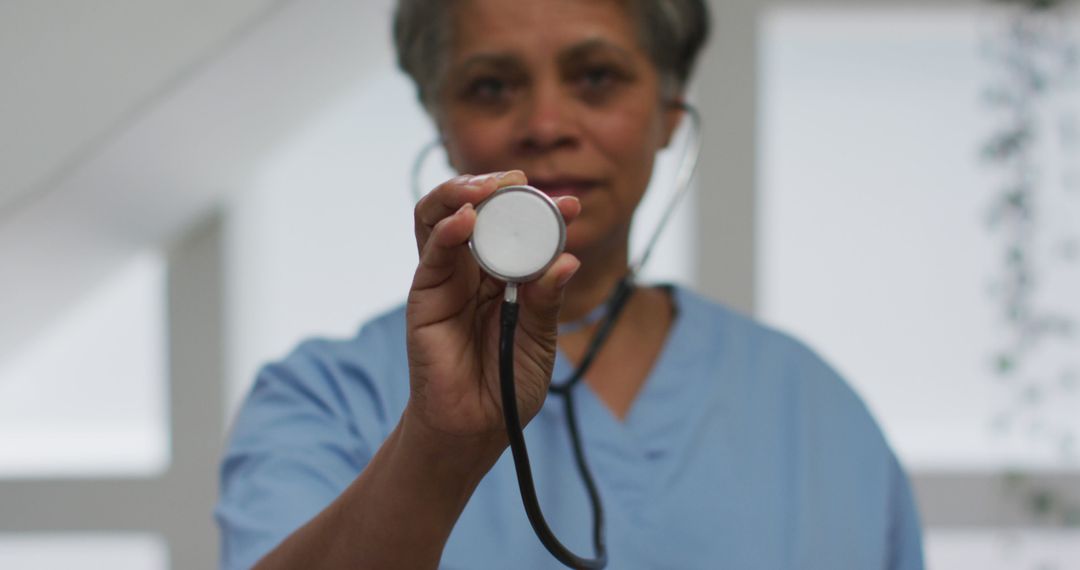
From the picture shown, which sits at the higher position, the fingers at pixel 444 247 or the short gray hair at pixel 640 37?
the short gray hair at pixel 640 37

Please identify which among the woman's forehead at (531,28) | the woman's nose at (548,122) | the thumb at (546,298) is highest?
the woman's forehead at (531,28)

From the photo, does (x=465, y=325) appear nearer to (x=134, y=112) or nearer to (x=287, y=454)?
(x=287, y=454)

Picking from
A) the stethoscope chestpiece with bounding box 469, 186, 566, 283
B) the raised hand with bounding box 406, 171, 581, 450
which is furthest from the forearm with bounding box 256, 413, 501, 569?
the stethoscope chestpiece with bounding box 469, 186, 566, 283

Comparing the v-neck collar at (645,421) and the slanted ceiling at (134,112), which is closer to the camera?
the v-neck collar at (645,421)

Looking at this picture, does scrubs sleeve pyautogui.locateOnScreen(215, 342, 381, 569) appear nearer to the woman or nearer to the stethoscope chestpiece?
the woman

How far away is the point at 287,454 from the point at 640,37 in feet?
1.60

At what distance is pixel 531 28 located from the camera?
0.76m

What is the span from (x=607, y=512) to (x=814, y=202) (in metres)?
1.57

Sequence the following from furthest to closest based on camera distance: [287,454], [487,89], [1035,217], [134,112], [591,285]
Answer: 1. [1035,217]
2. [134,112]
3. [591,285]
4. [487,89]
5. [287,454]

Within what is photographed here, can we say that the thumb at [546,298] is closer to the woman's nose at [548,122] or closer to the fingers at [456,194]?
the fingers at [456,194]

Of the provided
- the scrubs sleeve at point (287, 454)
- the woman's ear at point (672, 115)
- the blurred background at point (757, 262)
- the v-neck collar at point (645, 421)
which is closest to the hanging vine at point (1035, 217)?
the blurred background at point (757, 262)

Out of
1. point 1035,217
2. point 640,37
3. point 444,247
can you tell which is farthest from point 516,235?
point 1035,217

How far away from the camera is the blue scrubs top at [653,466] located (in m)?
0.69

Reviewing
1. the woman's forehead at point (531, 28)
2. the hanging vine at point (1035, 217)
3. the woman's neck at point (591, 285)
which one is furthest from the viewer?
the hanging vine at point (1035, 217)
